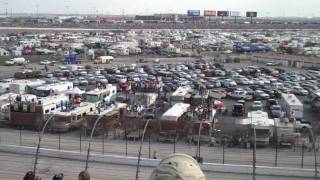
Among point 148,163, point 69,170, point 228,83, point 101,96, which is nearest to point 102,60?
point 228,83

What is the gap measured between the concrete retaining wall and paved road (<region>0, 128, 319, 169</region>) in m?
0.85

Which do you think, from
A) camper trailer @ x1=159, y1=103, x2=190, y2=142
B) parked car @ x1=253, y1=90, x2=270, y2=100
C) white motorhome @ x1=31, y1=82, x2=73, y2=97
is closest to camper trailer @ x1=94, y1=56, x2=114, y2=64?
white motorhome @ x1=31, y1=82, x2=73, y2=97

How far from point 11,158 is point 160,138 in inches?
176

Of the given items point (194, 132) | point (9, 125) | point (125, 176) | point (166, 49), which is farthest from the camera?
point (166, 49)

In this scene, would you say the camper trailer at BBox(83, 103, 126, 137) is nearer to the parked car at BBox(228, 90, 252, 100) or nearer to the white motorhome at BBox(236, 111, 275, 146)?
the white motorhome at BBox(236, 111, 275, 146)

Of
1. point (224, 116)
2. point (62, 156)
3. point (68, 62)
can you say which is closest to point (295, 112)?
point (224, 116)

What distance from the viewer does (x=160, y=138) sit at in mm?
13359

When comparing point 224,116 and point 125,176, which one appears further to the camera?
point 224,116

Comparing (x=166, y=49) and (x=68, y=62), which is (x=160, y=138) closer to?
(x=68, y=62)

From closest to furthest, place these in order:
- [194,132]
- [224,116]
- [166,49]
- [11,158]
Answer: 1. [11,158]
2. [194,132]
3. [224,116]
4. [166,49]

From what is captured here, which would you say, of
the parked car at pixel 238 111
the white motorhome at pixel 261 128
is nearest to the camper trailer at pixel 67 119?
the white motorhome at pixel 261 128

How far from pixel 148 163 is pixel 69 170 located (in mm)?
1932

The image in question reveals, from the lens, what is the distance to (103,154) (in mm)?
11445

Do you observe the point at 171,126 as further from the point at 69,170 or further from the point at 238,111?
the point at 238,111
